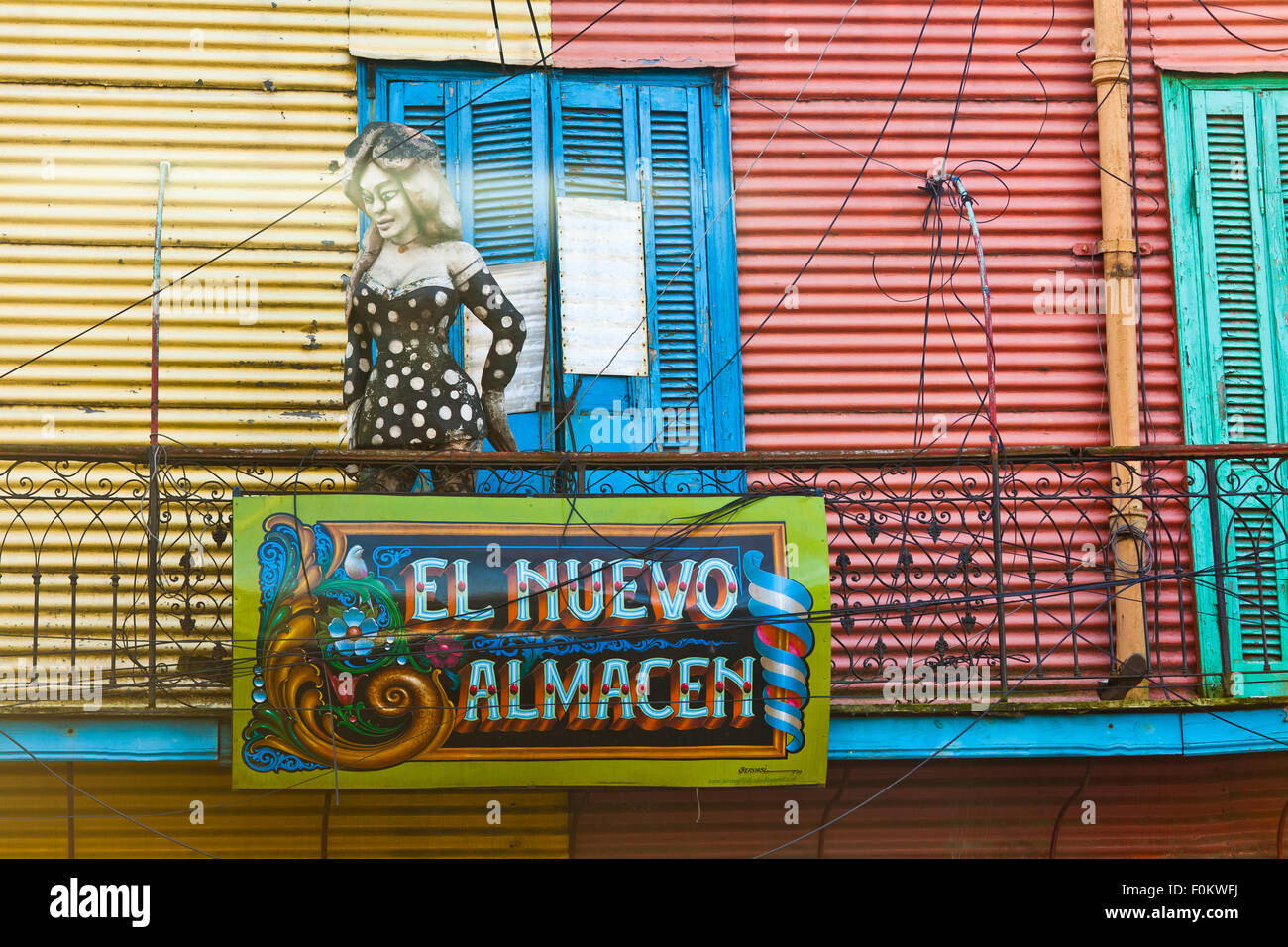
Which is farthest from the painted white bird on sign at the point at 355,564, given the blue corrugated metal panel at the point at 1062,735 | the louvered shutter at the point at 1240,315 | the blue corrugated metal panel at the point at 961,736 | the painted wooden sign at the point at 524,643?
the louvered shutter at the point at 1240,315

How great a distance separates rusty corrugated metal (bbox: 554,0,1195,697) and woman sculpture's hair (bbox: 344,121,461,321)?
6.46 feet

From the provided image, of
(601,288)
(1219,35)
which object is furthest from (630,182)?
(1219,35)

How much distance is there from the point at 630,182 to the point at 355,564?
10.6ft

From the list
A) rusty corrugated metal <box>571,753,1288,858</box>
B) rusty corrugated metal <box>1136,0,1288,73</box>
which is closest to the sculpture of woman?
rusty corrugated metal <box>571,753,1288,858</box>

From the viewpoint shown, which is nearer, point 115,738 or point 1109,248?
point 115,738

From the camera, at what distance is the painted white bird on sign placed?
615 cm

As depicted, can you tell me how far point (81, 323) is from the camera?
7.66m

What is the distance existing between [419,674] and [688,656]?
1.36 meters

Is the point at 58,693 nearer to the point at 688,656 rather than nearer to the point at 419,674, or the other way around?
the point at 419,674

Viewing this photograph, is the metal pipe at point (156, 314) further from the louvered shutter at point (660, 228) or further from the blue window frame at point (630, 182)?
the louvered shutter at point (660, 228)

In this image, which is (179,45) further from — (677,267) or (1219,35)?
(1219,35)

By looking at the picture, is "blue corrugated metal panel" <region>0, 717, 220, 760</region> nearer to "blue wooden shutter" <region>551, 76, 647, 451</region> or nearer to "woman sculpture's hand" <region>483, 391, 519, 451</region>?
"woman sculpture's hand" <region>483, 391, 519, 451</region>

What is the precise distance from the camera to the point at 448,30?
7992 mm

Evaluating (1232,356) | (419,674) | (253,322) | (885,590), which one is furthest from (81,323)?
(1232,356)
